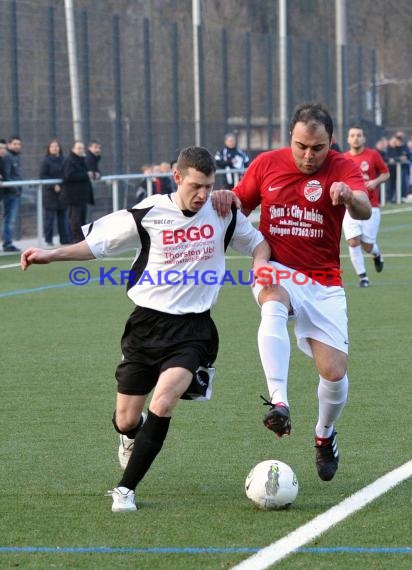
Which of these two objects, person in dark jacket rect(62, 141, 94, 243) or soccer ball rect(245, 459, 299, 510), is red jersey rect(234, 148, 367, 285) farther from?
person in dark jacket rect(62, 141, 94, 243)

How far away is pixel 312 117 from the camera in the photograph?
672 centimetres

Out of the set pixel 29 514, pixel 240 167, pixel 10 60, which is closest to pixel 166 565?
pixel 29 514

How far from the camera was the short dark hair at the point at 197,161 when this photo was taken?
6.30 meters

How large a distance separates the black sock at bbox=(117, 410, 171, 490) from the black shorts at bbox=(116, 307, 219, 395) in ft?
0.85

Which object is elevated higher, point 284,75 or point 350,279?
point 284,75

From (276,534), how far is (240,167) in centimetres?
2568

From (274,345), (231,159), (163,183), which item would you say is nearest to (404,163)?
(231,159)

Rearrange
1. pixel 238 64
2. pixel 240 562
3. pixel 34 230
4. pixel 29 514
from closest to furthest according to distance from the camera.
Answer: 1. pixel 240 562
2. pixel 29 514
3. pixel 34 230
4. pixel 238 64

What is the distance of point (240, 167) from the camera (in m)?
31.3

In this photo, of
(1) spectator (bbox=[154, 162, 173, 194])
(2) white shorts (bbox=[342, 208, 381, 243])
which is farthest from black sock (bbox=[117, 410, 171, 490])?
(1) spectator (bbox=[154, 162, 173, 194])

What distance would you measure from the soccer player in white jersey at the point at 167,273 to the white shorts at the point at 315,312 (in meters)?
0.47

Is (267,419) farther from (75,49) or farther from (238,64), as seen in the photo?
(238,64)

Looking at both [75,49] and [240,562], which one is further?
[75,49]

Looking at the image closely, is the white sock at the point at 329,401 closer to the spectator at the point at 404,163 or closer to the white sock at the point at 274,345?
the white sock at the point at 274,345
